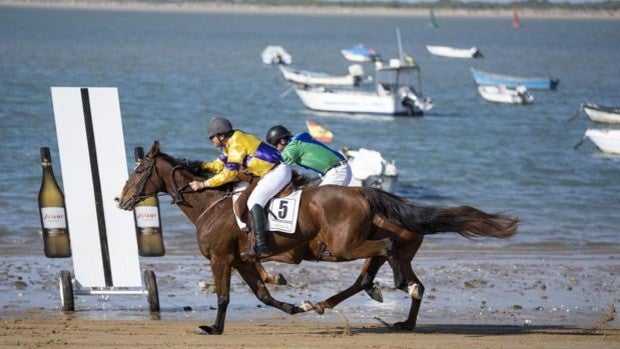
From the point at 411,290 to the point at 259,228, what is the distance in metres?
1.62

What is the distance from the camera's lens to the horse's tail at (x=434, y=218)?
12.6 metres

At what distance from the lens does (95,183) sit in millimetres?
14133

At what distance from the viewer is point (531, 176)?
105ft

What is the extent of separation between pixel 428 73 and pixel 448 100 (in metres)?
→ 25.8

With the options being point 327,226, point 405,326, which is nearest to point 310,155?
point 327,226

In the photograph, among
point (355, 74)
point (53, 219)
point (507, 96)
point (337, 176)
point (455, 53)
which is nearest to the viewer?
point (337, 176)

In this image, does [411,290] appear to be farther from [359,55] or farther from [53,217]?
[359,55]

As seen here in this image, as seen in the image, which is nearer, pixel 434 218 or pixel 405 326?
pixel 434 218

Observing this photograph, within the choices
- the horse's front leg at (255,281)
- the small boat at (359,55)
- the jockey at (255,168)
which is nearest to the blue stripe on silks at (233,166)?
the jockey at (255,168)

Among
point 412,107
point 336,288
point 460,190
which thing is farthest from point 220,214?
point 412,107

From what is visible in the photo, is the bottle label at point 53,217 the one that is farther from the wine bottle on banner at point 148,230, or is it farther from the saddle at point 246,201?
the saddle at point 246,201

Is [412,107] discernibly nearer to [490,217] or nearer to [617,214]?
[617,214]

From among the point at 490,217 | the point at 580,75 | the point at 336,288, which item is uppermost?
the point at 490,217

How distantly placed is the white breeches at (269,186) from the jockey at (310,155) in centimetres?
99
